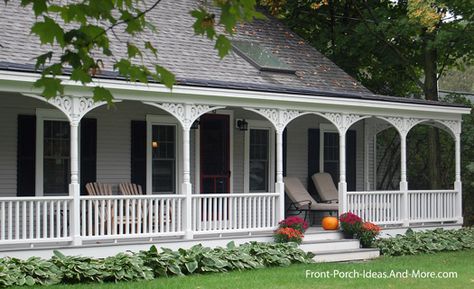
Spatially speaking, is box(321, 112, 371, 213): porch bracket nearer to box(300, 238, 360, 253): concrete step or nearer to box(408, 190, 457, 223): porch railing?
box(300, 238, 360, 253): concrete step

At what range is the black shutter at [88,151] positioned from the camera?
573 inches

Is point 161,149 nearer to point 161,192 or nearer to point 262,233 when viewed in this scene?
point 161,192

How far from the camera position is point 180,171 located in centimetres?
1568

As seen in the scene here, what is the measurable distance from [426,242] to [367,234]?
1660mm

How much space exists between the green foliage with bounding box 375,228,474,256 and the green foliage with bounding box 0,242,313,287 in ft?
8.47

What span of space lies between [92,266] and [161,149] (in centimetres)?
459

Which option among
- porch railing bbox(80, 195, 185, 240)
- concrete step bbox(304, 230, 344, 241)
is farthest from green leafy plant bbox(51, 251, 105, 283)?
concrete step bbox(304, 230, 344, 241)

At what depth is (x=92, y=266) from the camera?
37.2ft

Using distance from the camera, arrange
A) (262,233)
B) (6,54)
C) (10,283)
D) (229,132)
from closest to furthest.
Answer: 1. (10,283)
2. (6,54)
3. (262,233)
4. (229,132)

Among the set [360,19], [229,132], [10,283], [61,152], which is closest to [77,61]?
[10,283]

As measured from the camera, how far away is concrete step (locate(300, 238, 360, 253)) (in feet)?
48.8

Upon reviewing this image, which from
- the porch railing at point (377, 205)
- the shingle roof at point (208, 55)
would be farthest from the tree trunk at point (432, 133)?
the porch railing at point (377, 205)

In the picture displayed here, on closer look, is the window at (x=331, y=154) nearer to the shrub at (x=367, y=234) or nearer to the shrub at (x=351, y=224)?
the shrub at (x=351, y=224)

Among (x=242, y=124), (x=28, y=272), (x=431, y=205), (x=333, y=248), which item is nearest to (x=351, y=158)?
(x=431, y=205)
